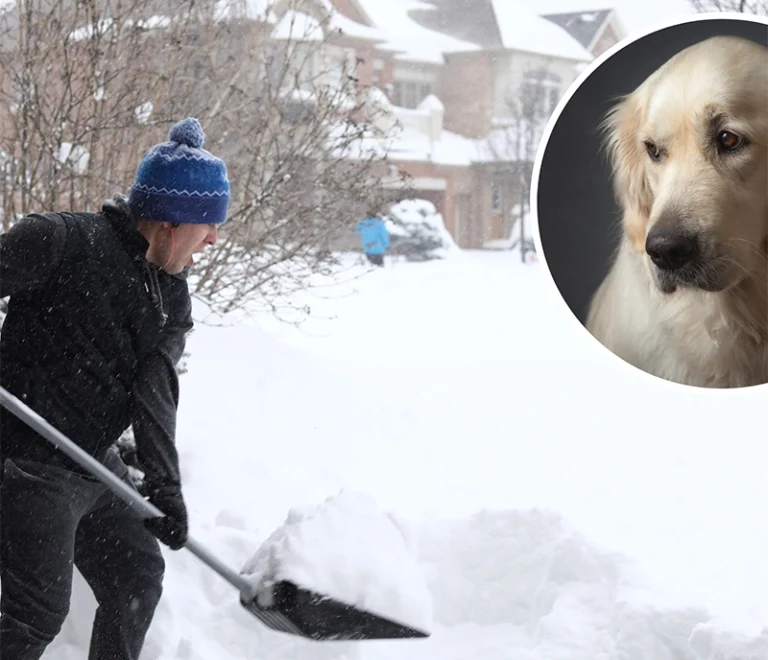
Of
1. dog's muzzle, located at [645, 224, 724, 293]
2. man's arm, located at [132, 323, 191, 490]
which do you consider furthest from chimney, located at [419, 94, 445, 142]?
dog's muzzle, located at [645, 224, 724, 293]

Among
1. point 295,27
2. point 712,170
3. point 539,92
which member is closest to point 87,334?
point 712,170

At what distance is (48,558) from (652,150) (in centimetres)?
168

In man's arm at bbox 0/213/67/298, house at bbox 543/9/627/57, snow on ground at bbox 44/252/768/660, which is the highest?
house at bbox 543/9/627/57

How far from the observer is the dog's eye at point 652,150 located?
208 centimetres

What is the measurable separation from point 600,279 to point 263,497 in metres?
2.93

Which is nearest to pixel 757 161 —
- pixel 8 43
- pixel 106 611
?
pixel 106 611

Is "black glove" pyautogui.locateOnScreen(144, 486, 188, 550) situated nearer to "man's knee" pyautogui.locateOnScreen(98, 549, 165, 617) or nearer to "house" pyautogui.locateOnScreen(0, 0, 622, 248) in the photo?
"man's knee" pyautogui.locateOnScreen(98, 549, 165, 617)

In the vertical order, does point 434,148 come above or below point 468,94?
below

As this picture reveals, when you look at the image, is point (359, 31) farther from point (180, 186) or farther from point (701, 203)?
point (701, 203)

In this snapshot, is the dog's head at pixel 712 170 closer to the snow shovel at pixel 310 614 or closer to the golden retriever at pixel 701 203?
the golden retriever at pixel 701 203

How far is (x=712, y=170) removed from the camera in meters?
2.00

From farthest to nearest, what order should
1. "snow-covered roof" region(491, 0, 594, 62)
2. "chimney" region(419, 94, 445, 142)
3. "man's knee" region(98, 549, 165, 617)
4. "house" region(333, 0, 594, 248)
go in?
"chimney" region(419, 94, 445, 142)
"house" region(333, 0, 594, 248)
"snow-covered roof" region(491, 0, 594, 62)
"man's knee" region(98, 549, 165, 617)

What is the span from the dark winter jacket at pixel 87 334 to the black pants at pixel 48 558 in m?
0.07

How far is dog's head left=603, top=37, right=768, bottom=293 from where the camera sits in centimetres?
197
